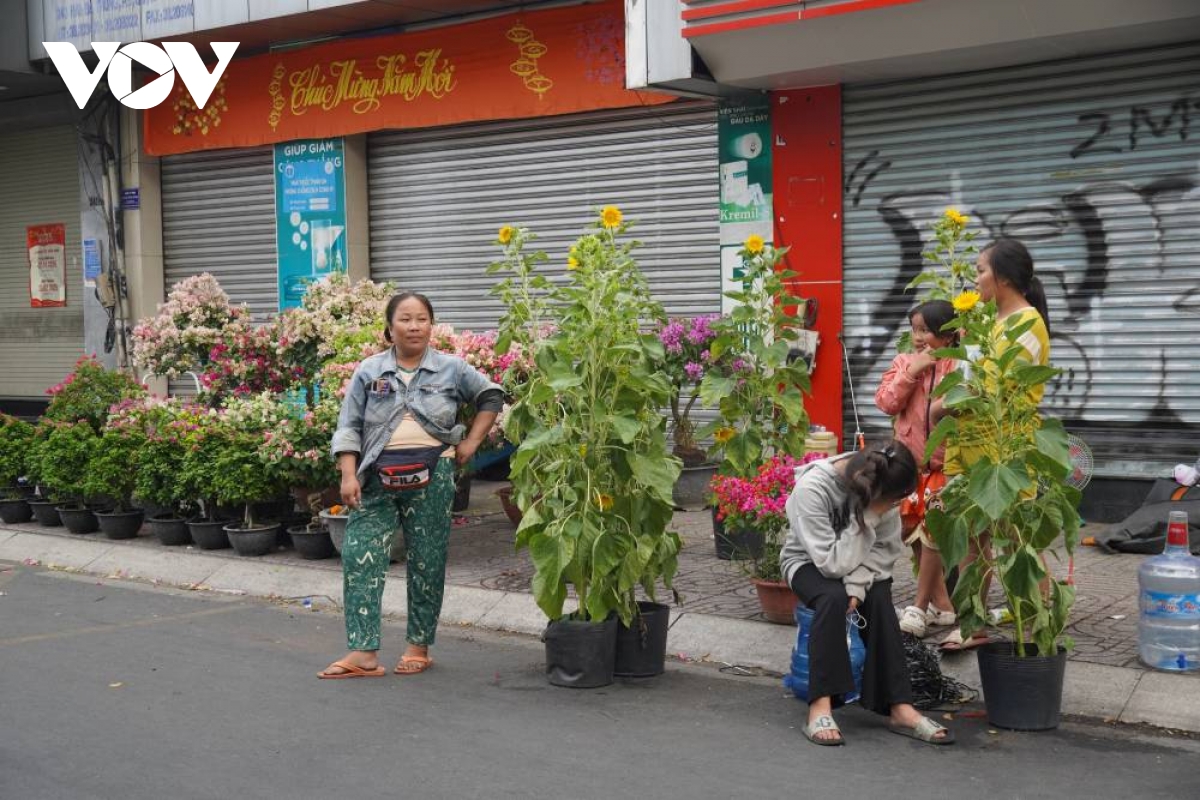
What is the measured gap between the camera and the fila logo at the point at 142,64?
15656mm

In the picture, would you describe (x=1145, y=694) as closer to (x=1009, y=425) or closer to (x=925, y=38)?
(x=1009, y=425)

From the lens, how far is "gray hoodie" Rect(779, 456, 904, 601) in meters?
5.51

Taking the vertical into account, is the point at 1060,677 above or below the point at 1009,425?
below

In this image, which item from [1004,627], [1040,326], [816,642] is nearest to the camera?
[816,642]

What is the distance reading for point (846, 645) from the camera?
5523mm

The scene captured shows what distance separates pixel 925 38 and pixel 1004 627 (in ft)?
16.2

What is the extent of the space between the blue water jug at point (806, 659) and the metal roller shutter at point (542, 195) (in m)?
6.75

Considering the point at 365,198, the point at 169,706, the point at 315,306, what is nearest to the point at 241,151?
the point at 365,198

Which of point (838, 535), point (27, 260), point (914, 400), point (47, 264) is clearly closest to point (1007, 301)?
point (914, 400)

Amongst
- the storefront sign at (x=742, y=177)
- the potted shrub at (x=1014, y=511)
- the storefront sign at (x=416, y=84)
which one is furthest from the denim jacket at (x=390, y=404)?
the storefront sign at (x=416, y=84)

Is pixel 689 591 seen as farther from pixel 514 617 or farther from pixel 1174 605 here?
pixel 1174 605

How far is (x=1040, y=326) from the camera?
6.11 m

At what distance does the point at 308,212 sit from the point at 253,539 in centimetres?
638

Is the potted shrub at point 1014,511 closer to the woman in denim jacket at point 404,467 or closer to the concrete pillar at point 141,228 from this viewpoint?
the woman in denim jacket at point 404,467
